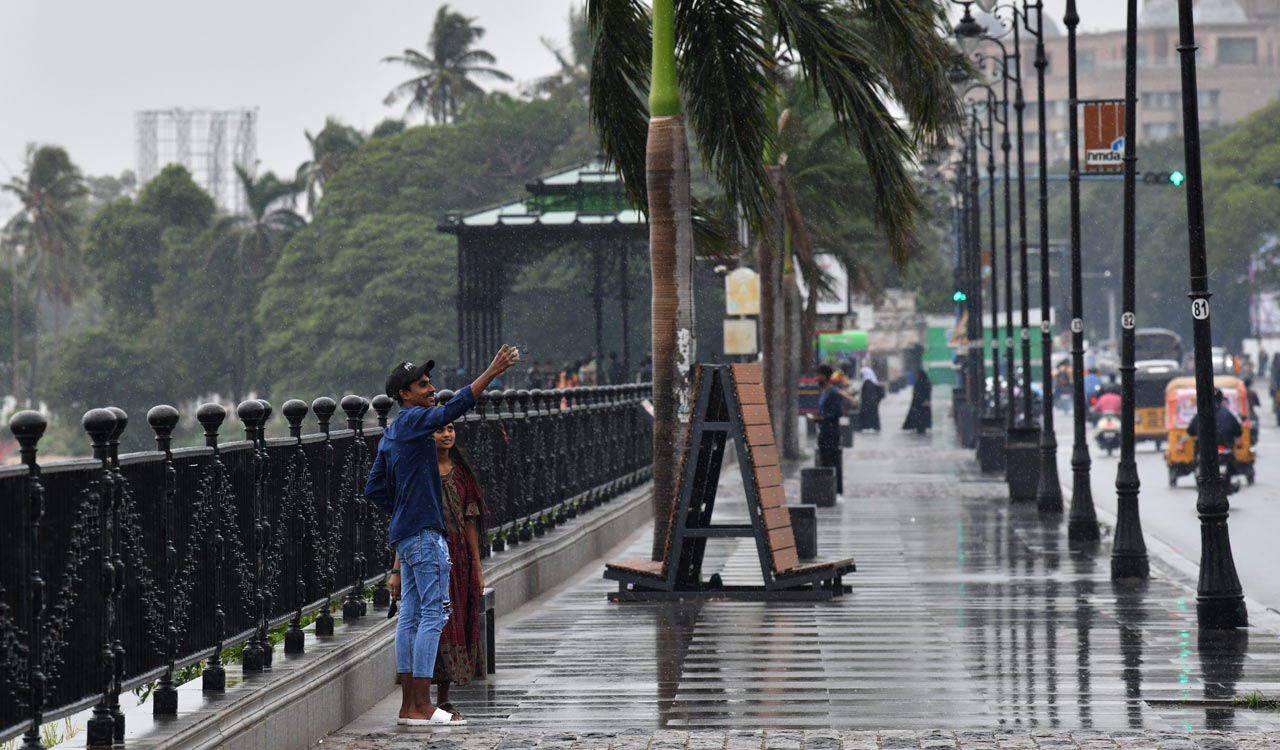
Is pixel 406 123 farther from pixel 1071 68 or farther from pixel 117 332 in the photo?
pixel 1071 68

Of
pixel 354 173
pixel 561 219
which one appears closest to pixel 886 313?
pixel 354 173

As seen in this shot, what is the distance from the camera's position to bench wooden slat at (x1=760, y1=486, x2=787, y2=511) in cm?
1455

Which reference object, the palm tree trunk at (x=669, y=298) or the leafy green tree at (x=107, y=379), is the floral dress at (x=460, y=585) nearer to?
the palm tree trunk at (x=669, y=298)

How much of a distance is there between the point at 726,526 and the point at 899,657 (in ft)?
11.1

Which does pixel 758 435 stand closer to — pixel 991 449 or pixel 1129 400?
pixel 1129 400

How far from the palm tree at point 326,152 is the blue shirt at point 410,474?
93647mm

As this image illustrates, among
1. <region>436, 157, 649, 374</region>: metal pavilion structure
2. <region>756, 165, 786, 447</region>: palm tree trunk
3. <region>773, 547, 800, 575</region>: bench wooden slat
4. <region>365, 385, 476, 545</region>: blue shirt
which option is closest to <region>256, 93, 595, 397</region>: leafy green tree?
<region>436, 157, 649, 374</region>: metal pavilion structure

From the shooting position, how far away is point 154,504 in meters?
7.34

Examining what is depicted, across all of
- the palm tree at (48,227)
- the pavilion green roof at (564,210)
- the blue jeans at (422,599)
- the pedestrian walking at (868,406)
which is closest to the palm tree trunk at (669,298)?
the blue jeans at (422,599)

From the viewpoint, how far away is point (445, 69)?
102500 mm

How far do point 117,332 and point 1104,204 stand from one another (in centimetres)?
7375

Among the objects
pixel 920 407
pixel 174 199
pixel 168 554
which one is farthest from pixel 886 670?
pixel 174 199

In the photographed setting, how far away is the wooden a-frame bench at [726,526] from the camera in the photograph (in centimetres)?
1463

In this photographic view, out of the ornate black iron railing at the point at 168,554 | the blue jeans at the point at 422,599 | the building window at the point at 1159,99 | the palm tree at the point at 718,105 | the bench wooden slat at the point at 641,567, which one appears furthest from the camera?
the building window at the point at 1159,99
